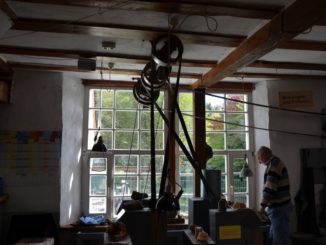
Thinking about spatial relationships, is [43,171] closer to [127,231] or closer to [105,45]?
[105,45]

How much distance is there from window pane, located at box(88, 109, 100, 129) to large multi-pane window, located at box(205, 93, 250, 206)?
1384 mm

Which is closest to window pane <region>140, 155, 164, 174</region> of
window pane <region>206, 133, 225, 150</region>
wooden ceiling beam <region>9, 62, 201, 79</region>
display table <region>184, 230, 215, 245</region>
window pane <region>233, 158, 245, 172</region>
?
window pane <region>206, 133, 225, 150</region>

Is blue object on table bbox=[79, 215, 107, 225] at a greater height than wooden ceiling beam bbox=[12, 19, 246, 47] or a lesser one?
lesser

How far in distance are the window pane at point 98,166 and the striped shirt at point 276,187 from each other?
1.86m

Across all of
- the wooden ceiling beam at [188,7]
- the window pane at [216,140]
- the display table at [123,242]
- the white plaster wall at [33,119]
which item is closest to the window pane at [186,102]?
the window pane at [216,140]

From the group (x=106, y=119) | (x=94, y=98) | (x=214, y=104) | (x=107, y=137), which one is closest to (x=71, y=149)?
(x=107, y=137)

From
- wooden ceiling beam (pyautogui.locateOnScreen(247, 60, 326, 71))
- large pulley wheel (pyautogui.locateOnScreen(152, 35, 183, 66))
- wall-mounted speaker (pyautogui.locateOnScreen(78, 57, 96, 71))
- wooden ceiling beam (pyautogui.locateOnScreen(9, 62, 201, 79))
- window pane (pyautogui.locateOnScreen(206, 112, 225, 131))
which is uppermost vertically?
wooden ceiling beam (pyautogui.locateOnScreen(247, 60, 326, 71))

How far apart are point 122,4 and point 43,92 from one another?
1919 mm

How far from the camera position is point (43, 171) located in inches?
129

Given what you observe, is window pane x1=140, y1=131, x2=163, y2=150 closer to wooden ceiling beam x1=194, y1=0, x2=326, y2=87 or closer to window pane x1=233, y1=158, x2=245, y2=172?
window pane x1=233, y1=158, x2=245, y2=172

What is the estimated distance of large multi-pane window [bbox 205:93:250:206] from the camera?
160 inches

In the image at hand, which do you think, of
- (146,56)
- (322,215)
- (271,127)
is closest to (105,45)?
(146,56)

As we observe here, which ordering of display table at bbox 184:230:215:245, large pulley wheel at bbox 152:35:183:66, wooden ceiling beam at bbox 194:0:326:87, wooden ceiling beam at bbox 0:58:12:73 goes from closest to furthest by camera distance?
display table at bbox 184:230:215:245 < wooden ceiling beam at bbox 194:0:326:87 < large pulley wheel at bbox 152:35:183:66 < wooden ceiling beam at bbox 0:58:12:73

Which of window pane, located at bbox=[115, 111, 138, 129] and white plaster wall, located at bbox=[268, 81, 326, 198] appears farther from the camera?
window pane, located at bbox=[115, 111, 138, 129]
